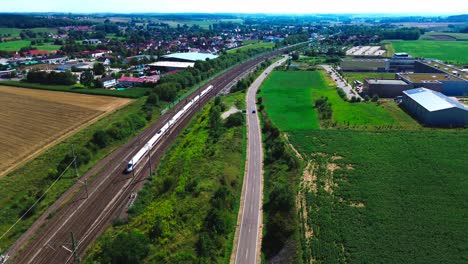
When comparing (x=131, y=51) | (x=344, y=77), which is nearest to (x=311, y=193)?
(x=344, y=77)

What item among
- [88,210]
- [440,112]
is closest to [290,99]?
[440,112]

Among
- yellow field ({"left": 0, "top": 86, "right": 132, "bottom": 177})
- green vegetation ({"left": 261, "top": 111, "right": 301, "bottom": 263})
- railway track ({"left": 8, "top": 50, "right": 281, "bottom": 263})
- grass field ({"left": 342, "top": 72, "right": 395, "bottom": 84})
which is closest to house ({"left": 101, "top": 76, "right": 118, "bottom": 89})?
yellow field ({"left": 0, "top": 86, "right": 132, "bottom": 177})

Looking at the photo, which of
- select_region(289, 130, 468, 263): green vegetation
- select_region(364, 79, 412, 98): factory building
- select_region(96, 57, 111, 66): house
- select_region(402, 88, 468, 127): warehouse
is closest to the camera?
select_region(289, 130, 468, 263): green vegetation

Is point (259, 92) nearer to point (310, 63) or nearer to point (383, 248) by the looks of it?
point (310, 63)

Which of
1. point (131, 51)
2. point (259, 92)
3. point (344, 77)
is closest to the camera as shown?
point (259, 92)

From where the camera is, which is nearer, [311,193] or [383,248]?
[383,248]

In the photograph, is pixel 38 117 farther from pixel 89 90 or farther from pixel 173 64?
pixel 173 64

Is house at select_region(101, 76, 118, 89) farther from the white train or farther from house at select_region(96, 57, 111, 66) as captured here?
house at select_region(96, 57, 111, 66)
